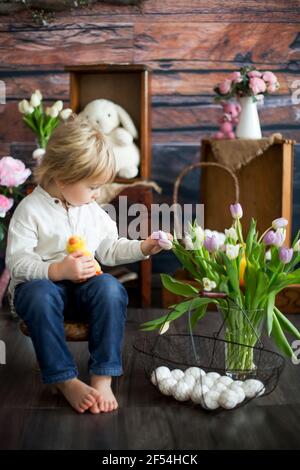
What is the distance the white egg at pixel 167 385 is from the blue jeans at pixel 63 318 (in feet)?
0.42

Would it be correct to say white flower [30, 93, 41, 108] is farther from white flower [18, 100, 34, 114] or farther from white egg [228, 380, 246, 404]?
white egg [228, 380, 246, 404]

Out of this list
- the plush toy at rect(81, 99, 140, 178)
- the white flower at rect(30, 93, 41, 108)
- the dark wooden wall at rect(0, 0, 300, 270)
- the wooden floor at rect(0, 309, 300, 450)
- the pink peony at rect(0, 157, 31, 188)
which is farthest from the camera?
the dark wooden wall at rect(0, 0, 300, 270)

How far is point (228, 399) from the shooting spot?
1.88 meters

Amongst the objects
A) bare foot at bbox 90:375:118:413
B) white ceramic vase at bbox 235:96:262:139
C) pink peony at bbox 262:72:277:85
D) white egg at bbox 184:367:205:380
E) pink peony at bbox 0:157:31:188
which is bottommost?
bare foot at bbox 90:375:118:413

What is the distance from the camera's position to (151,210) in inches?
120

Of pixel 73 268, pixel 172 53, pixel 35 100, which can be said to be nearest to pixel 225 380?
pixel 73 268

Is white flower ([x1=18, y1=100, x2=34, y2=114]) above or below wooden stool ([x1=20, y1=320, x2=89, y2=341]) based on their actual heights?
above

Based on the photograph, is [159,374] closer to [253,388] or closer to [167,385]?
[167,385]

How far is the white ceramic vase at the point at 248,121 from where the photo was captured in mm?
3096

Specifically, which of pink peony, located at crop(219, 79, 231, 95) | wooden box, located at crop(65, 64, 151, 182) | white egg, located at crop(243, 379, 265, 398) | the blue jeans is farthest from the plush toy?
white egg, located at crop(243, 379, 265, 398)

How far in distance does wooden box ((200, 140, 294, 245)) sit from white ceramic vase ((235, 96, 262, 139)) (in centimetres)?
10

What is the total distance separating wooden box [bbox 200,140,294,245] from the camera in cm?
302

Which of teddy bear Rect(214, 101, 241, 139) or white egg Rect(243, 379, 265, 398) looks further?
teddy bear Rect(214, 101, 241, 139)
